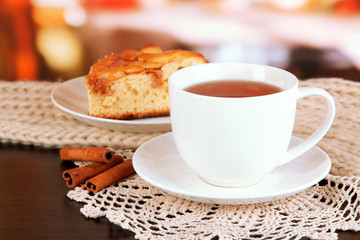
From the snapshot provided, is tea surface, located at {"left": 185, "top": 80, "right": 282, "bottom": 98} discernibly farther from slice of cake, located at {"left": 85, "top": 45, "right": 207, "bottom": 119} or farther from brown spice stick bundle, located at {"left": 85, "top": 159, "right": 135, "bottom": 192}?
slice of cake, located at {"left": 85, "top": 45, "right": 207, "bottom": 119}

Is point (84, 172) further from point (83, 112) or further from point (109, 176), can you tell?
point (83, 112)

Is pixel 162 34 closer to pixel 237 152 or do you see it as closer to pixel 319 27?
pixel 319 27

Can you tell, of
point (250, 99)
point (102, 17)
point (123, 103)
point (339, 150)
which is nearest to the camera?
point (250, 99)

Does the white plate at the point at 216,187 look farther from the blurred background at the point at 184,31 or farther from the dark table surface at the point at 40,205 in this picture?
the blurred background at the point at 184,31

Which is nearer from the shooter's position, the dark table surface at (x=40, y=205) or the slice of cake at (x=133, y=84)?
the dark table surface at (x=40, y=205)

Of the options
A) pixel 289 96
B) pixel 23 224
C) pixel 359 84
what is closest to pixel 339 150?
pixel 289 96

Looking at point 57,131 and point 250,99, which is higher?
point 250,99

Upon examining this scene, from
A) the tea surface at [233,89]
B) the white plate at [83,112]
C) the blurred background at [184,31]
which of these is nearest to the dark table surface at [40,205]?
the white plate at [83,112]

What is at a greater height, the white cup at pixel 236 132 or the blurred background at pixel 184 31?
the white cup at pixel 236 132
